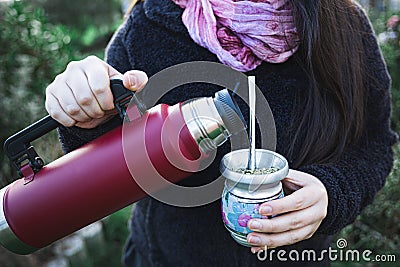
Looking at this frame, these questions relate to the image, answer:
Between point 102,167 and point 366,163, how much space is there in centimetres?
50

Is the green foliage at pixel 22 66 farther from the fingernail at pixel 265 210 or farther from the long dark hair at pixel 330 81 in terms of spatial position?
the fingernail at pixel 265 210

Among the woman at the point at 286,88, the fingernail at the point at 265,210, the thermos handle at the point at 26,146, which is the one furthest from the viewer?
the woman at the point at 286,88

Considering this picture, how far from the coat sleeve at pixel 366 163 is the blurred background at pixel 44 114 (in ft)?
3.31

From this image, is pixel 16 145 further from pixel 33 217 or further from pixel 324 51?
pixel 324 51

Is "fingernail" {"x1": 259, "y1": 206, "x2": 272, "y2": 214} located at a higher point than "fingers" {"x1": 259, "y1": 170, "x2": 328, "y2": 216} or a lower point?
higher

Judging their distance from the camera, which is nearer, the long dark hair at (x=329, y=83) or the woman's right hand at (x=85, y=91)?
the woman's right hand at (x=85, y=91)

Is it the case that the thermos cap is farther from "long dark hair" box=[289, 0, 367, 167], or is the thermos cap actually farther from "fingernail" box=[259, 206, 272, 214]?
"long dark hair" box=[289, 0, 367, 167]

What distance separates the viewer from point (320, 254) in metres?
1.00

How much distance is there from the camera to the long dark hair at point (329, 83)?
849 mm

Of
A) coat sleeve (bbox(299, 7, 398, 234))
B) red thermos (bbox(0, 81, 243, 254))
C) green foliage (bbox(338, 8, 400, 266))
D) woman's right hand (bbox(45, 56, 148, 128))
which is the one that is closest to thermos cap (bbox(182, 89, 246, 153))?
red thermos (bbox(0, 81, 243, 254))

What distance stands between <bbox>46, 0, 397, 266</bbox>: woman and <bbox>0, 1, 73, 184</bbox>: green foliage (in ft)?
2.68

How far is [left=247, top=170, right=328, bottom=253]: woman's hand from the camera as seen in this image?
0.63 m

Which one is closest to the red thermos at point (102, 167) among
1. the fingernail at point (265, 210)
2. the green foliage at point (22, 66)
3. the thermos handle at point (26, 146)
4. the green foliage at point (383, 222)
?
the thermos handle at point (26, 146)

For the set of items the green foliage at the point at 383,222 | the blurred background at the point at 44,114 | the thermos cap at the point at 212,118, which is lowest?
the green foliage at the point at 383,222
